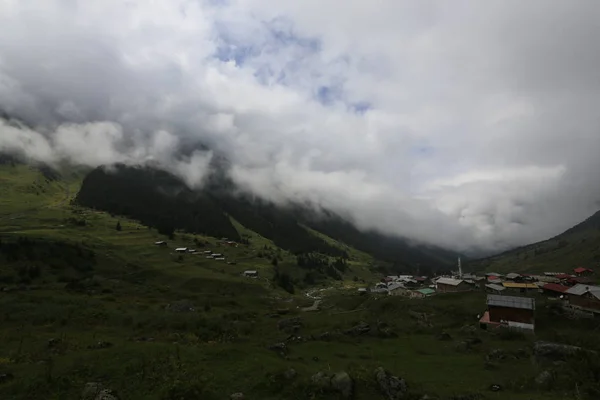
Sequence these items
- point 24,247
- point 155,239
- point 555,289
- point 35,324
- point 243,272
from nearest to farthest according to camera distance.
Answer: point 35,324
point 24,247
point 555,289
point 243,272
point 155,239

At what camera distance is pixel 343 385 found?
27406 millimetres

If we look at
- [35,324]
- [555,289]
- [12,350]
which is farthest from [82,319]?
[555,289]

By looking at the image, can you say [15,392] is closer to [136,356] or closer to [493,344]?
[136,356]

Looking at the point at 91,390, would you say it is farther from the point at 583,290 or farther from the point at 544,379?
the point at 583,290

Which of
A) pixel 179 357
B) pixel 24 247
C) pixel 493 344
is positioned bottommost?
pixel 493 344

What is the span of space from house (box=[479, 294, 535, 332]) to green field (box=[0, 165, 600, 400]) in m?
2.95

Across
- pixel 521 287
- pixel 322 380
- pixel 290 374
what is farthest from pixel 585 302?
pixel 290 374

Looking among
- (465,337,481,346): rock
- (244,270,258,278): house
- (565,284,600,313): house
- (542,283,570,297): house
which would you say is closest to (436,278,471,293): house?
(542,283,570,297): house

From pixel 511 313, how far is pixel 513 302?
2323 mm

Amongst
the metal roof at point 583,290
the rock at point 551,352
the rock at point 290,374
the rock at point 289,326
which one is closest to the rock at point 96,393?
the rock at point 290,374

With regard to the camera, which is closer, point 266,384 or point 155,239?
point 266,384

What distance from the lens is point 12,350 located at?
34969 millimetres

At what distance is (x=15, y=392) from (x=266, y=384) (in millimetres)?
17237

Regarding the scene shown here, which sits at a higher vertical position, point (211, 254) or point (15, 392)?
point (211, 254)
